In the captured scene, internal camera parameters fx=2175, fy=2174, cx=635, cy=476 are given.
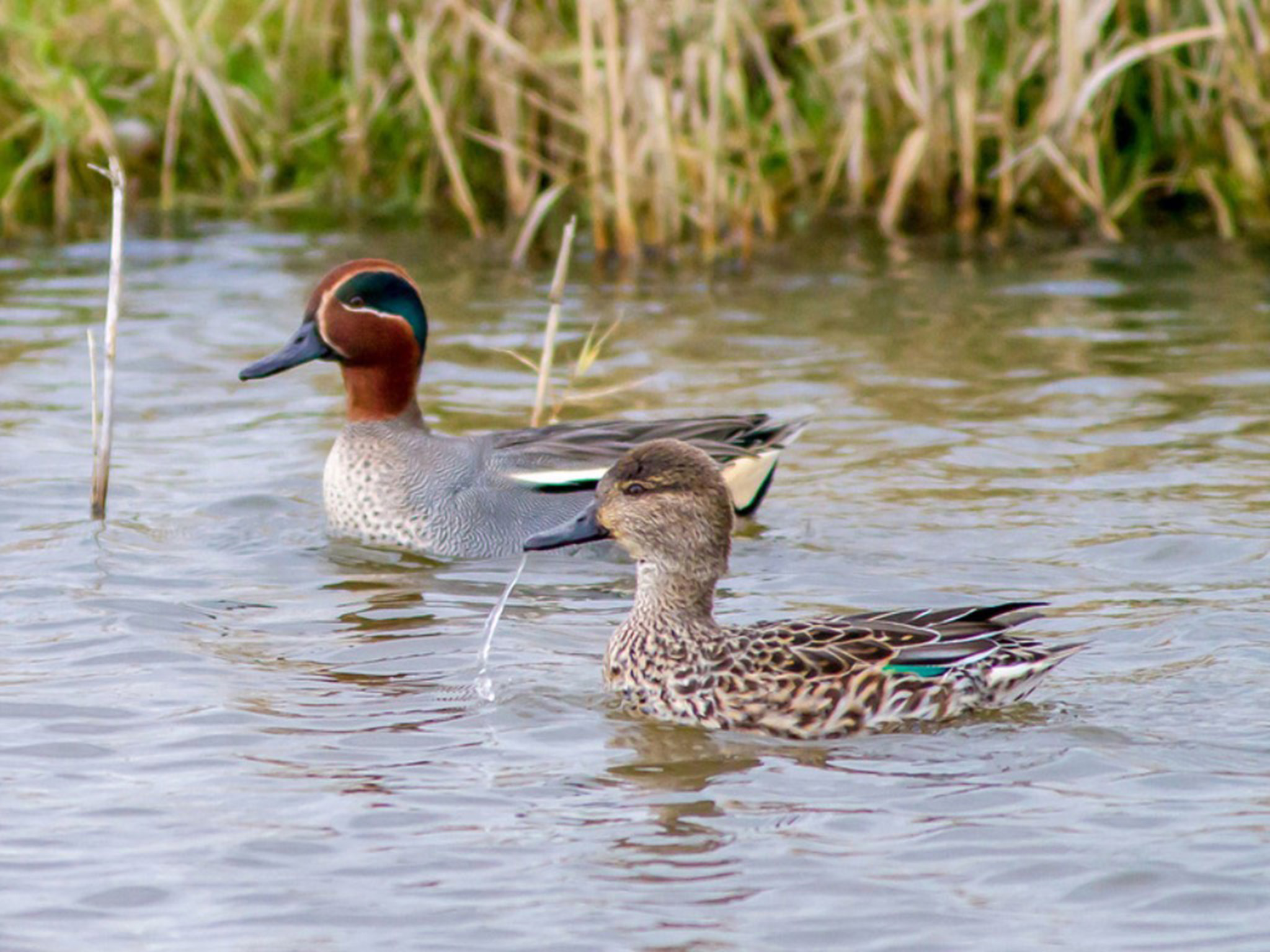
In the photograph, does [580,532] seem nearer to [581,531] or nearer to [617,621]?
[581,531]

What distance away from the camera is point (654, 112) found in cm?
1153

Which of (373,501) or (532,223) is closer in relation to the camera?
(373,501)

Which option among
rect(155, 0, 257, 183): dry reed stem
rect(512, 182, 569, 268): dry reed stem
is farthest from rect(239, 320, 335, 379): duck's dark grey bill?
rect(155, 0, 257, 183): dry reed stem

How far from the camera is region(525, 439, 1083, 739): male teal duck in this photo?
5836 mm

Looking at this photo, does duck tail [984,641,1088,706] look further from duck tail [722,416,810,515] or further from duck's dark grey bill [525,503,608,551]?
duck tail [722,416,810,515]

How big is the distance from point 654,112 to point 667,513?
5.60 metres

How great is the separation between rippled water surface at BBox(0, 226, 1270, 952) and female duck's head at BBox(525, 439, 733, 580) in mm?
438

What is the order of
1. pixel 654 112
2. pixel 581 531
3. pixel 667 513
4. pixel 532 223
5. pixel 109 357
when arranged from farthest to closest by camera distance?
1. pixel 532 223
2. pixel 654 112
3. pixel 109 357
4. pixel 581 531
5. pixel 667 513

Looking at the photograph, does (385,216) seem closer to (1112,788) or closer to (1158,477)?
(1158,477)

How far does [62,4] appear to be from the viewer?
14.1 metres

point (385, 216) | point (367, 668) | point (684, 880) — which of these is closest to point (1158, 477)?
point (367, 668)

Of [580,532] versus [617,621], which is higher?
[580,532]

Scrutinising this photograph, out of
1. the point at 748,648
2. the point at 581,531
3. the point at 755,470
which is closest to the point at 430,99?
the point at 755,470

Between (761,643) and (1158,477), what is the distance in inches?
122
